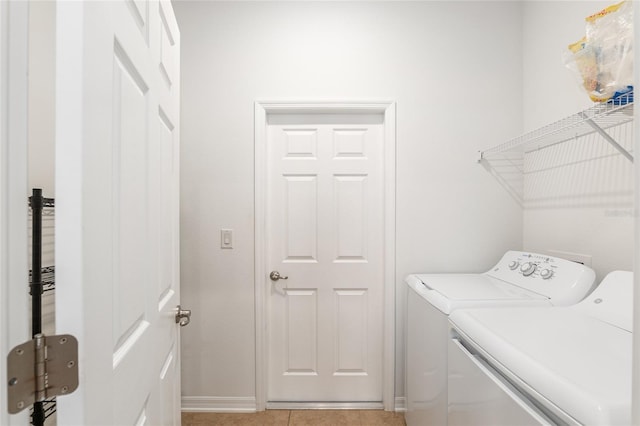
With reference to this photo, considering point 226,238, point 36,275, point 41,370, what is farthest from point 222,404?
point 41,370

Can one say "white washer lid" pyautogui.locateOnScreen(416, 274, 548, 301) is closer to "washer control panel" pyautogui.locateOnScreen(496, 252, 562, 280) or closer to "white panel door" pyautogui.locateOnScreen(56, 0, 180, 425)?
"washer control panel" pyautogui.locateOnScreen(496, 252, 562, 280)

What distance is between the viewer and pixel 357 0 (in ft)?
6.42

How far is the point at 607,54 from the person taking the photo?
1023 millimetres

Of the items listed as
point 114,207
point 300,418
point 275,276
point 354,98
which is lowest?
point 300,418

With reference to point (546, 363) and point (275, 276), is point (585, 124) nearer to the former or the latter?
point (546, 363)

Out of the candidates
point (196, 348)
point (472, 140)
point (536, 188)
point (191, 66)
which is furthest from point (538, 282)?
point (191, 66)

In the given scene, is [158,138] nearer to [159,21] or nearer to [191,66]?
[159,21]

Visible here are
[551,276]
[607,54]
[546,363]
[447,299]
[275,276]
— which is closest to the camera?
[546,363]

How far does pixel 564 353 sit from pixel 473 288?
0.69 meters

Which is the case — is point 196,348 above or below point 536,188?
below

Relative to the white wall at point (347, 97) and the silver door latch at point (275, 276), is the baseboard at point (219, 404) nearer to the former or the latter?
the white wall at point (347, 97)

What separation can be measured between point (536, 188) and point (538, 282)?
0.69m

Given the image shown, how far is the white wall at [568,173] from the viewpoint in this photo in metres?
1.34

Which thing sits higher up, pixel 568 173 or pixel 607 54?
pixel 607 54
